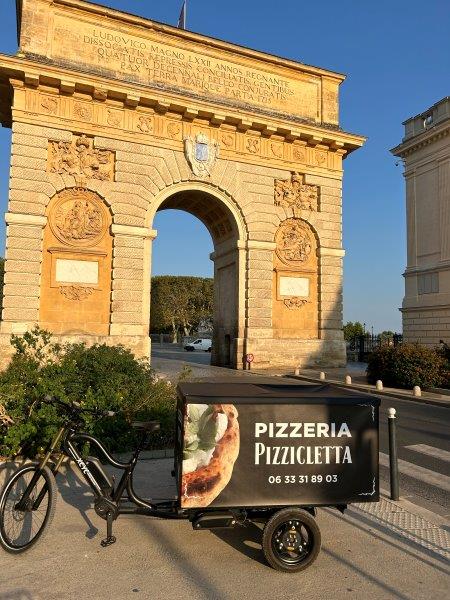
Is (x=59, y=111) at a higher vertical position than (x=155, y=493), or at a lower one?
higher

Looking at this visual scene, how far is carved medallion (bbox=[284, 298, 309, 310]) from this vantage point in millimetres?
21438

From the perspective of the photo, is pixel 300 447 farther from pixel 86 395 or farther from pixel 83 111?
pixel 83 111

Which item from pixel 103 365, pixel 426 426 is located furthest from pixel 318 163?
pixel 103 365

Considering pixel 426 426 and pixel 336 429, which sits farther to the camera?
pixel 426 426

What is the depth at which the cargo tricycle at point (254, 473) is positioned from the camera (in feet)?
12.2

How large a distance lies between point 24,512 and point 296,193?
19791 mm

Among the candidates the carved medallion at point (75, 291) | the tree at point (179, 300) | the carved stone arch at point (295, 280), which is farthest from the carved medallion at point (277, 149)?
the tree at point (179, 300)

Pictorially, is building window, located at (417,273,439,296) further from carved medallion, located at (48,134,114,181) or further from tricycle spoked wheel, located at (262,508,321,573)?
tricycle spoked wheel, located at (262,508,321,573)

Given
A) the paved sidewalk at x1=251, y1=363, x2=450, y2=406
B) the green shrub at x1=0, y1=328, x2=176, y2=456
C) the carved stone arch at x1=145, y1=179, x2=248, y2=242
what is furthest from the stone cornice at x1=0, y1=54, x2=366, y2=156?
the green shrub at x1=0, y1=328, x2=176, y2=456

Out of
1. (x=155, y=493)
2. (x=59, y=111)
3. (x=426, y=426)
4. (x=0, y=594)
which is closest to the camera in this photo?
(x=0, y=594)

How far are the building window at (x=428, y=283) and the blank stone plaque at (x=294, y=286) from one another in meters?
10.6

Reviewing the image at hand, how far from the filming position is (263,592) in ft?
10.9

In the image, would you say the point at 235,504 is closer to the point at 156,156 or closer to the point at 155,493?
the point at 155,493

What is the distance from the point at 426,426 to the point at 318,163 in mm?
15413
